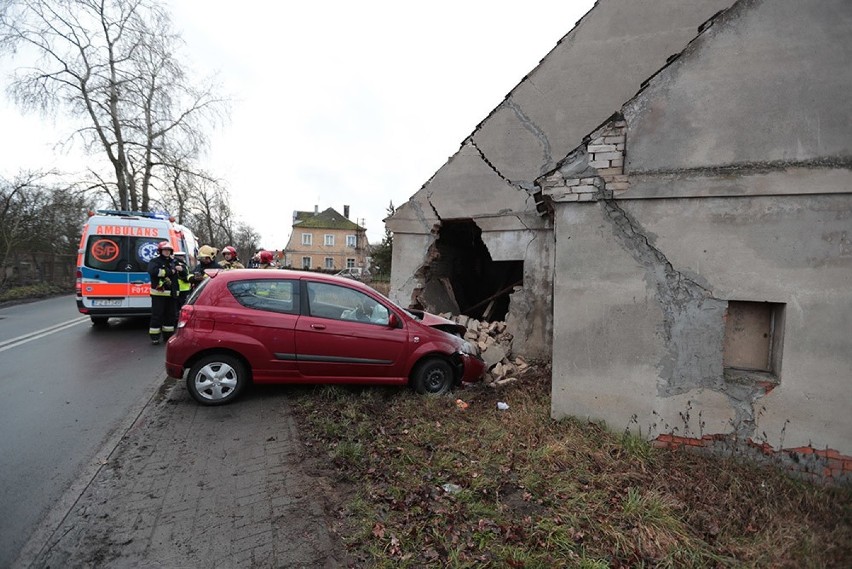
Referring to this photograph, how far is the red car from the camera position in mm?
4734

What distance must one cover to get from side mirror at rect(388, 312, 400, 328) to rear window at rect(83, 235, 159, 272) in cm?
692

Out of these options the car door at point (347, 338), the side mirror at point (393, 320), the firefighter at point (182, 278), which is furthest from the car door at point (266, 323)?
the firefighter at point (182, 278)

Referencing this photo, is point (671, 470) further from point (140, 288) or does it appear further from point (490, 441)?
point (140, 288)

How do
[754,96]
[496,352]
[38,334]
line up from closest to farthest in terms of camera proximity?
[754,96] < [496,352] < [38,334]

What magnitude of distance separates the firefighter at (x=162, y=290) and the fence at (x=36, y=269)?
45.7ft

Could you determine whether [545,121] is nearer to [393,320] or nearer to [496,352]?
[496,352]

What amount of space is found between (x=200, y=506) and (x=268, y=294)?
2.54m

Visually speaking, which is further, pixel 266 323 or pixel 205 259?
pixel 205 259

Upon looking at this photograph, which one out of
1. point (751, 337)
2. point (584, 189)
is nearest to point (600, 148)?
point (584, 189)

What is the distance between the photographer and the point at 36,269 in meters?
18.8

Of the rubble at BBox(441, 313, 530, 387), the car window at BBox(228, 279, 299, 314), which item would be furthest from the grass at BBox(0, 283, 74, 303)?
the rubble at BBox(441, 313, 530, 387)

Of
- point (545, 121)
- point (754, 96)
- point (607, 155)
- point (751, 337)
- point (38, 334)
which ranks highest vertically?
point (545, 121)

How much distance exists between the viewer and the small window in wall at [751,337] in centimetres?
389

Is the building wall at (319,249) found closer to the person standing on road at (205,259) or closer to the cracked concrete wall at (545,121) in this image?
the person standing on road at (205,259)
